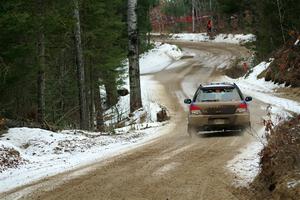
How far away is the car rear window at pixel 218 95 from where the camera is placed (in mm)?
15227

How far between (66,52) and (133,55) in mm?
4862

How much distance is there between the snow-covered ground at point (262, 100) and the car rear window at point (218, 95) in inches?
51.0

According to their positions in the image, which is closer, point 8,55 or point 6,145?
point 6,145

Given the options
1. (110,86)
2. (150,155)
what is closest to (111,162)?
(150,155)

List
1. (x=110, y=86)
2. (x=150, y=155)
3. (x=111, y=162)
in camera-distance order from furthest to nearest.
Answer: (x=110, y=86)
(x=150, y=155)
(x=111, y=162)

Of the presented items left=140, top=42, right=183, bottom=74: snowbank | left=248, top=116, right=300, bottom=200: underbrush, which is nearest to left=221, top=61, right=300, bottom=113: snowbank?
left=248, top=116, right=300, bottom=200: underbrush

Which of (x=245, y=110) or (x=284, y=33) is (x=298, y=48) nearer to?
(x=284, y=33)

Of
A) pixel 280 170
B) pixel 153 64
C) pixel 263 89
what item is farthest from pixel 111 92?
pixel 280 170

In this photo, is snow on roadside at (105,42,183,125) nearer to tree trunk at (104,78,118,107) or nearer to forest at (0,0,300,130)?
tree trunk at (104,78,118,107)

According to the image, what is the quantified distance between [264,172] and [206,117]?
7.20 m

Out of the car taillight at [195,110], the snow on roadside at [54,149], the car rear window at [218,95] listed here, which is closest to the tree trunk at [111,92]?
the snow on roadside at [54,149]

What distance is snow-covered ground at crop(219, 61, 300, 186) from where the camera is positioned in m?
8.87

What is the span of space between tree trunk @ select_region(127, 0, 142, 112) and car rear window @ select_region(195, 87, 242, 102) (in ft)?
23.7

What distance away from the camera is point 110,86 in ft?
96.0
